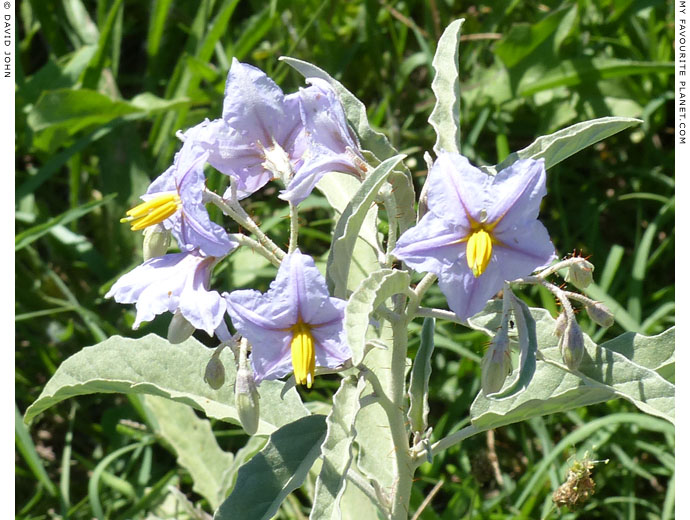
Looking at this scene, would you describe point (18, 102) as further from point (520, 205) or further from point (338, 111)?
point (520, 205)

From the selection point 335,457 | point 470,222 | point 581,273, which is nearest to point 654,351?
point 581,273

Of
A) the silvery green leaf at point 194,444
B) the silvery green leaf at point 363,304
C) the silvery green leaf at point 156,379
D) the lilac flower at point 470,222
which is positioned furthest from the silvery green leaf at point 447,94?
the silvery green leaf at point 194,444

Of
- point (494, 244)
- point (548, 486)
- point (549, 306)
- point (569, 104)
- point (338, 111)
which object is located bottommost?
point (548, 486)

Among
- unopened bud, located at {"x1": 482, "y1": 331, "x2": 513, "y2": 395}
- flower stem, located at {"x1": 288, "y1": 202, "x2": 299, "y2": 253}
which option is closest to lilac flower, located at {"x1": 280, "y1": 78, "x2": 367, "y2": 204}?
flower stem, located at {"x1": 288, "y1": 202, "x2": 299, "y2": 253}

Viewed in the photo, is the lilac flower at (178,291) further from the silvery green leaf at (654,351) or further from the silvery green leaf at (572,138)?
the silvery green leaf at (654,351)
